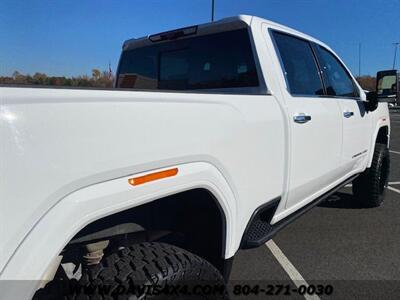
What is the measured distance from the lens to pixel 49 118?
1.34 meters

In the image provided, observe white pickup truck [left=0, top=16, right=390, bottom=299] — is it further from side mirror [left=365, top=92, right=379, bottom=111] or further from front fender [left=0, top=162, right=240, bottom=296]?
side mirror [left=365, top=92, right=379, bottom=111]

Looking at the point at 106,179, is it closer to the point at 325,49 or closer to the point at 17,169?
the point at 17,169

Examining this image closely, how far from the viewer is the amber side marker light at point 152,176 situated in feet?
5.33

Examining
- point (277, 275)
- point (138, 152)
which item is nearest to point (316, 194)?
point (277, 275)

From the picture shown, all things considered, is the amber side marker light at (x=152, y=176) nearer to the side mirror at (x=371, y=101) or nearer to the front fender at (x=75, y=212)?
the front fender at (x=75, y=212)

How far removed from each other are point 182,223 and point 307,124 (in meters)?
1.24

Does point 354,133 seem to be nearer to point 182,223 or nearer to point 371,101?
point 371,101

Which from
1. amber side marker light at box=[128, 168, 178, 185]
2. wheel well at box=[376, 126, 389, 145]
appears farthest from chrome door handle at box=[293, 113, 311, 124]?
wheel well at box=[376, 126, 389, 145]

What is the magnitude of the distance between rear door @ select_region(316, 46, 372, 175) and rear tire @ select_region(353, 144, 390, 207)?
1.36 ft

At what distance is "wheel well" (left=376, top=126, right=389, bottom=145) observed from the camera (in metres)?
5.48

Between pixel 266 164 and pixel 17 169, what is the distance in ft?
5.21

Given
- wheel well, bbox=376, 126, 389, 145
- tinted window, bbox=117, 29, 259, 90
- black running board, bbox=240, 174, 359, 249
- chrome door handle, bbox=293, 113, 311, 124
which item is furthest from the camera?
wheel well, bbox=376, 126, 389, 145

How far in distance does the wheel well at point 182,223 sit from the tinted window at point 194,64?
109 cm

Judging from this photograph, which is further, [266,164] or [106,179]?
[266,164]
